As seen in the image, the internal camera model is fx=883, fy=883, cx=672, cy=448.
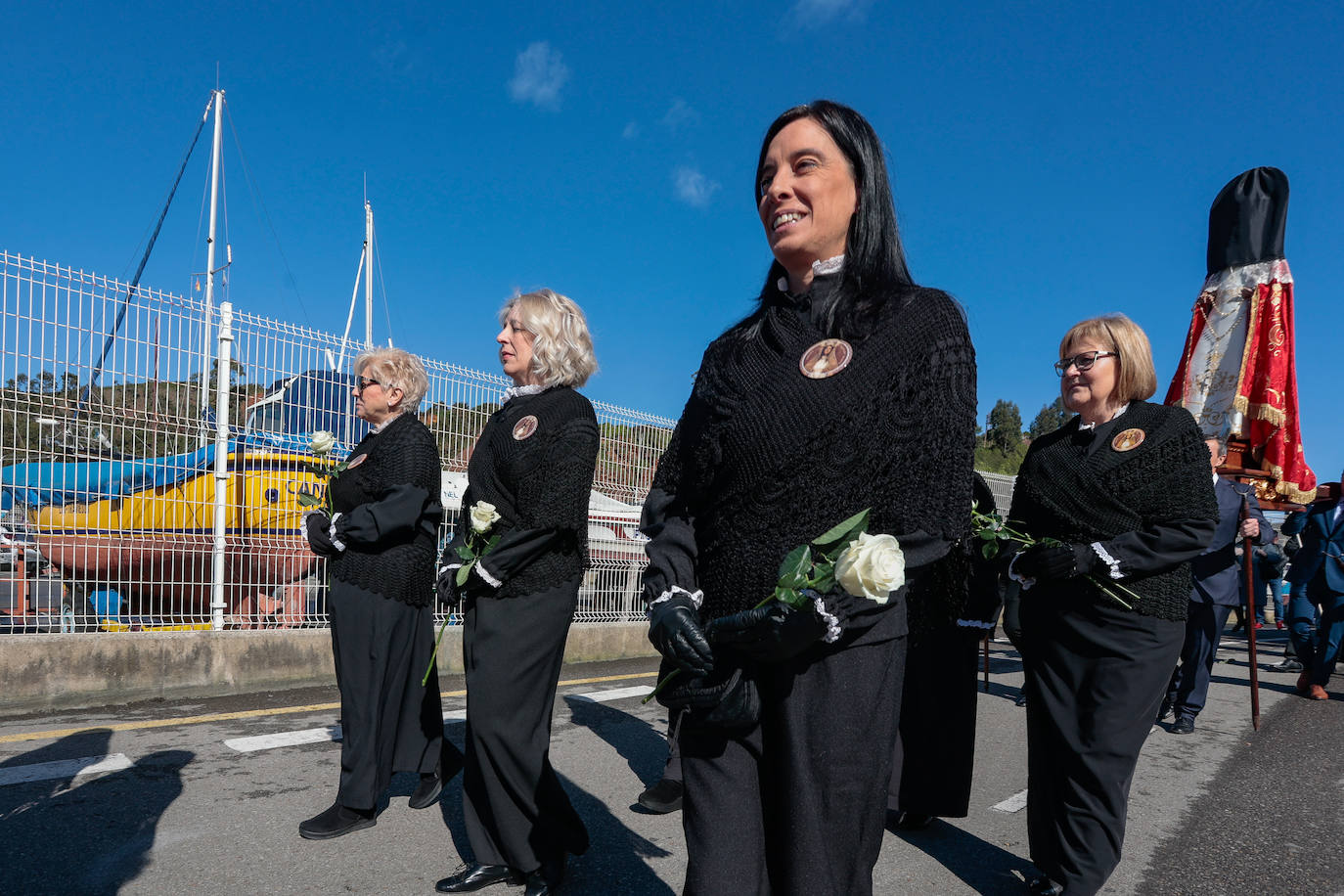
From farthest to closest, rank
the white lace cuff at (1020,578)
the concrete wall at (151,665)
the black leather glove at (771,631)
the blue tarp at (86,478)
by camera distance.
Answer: the concrete wall at (151,665) < the blue tarp at (86,478) < the white lace cuff at (1020,578) < the black leather glove at (771,631)

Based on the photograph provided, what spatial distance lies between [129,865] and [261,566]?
3.88 metres

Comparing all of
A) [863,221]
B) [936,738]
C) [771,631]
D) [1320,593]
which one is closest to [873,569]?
[771,631]

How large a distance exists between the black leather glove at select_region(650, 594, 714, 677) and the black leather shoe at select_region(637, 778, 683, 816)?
260 centimetres

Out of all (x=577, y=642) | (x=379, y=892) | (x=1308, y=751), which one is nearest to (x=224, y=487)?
(x=577, y=642)

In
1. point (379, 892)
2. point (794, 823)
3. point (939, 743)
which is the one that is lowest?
point (379, 892)

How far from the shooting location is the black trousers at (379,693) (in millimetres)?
3545

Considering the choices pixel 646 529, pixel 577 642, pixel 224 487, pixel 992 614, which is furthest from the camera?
pixel 577 642

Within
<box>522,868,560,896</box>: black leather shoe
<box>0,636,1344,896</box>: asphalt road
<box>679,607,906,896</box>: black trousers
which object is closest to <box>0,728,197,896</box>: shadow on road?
<box>0,636,1344,896</box>: asphalt road

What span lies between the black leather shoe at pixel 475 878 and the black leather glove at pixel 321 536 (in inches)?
54.7

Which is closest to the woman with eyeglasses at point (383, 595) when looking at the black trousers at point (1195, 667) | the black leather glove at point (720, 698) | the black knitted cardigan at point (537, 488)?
the black knitted cardigan at point (537, 488)

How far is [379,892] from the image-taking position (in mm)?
2969

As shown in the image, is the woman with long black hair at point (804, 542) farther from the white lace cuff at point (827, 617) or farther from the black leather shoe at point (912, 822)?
the black leather shoe at point (912, 822)

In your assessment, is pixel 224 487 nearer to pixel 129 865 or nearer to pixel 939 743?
pixel 129 865

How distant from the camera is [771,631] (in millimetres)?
1510
